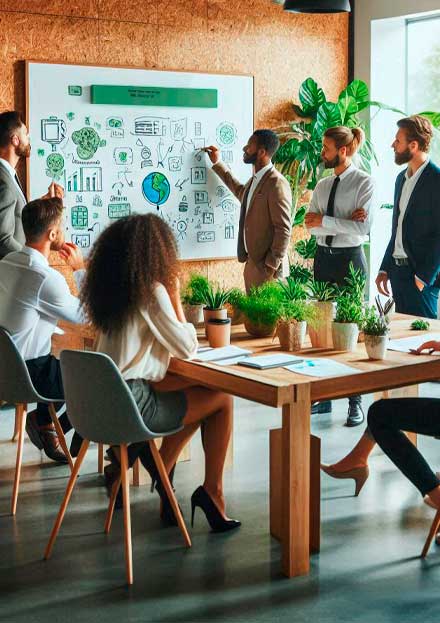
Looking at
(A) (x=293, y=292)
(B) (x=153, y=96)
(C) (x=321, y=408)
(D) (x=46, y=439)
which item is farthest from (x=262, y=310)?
(B) (x=153, y=96)

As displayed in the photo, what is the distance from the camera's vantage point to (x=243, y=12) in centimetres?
694

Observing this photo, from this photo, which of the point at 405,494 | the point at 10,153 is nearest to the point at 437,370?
the point at 405,494

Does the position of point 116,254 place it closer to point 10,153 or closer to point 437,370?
point 437,370

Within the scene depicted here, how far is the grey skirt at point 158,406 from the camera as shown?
139 inches

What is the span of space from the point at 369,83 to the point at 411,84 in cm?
40

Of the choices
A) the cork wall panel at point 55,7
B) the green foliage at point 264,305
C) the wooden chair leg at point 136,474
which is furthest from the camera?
the cork wall panel at point 55,7

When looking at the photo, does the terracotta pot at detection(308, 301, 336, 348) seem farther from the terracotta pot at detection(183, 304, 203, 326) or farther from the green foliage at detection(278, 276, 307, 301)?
the terracotta pot at detection(183, 304, 203, 326)

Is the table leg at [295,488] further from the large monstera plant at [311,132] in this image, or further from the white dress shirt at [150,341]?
the large monstera plant at [311,132]

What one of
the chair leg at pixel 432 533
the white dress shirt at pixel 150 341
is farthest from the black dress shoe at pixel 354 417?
the white dress shirt at pixel 150 341

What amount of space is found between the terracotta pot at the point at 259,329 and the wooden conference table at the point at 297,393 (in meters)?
0.49

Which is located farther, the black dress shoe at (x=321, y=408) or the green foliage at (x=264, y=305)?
the black dress shoe at (x=321, y=408)

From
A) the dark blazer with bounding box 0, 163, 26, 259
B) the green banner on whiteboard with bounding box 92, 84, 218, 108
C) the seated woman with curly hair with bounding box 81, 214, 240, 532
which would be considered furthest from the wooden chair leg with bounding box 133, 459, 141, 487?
the green banner on whiteboard with bounding box 92, 84, 218, 108

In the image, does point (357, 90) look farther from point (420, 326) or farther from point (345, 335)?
point (345, 335)

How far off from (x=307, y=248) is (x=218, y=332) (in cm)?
353
